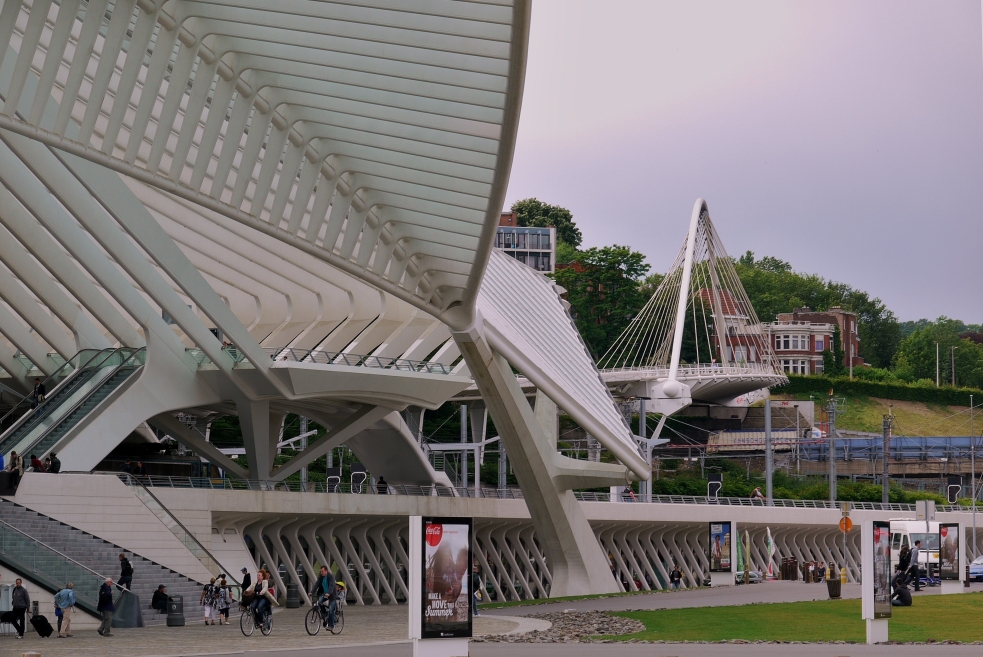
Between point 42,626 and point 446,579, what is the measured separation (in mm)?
10906

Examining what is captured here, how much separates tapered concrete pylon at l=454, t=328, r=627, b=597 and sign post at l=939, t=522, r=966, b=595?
1023 centimetres

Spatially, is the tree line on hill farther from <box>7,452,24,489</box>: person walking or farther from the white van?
<box>7,452,24,489</box>: person walking

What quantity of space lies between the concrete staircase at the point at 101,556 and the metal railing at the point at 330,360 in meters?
10.4

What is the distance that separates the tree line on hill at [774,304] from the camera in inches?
4262

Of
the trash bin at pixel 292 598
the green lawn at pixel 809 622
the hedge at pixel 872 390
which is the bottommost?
the trash bin at pixel 292 598

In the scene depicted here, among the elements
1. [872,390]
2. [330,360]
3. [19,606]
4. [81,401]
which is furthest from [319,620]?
[872,390]

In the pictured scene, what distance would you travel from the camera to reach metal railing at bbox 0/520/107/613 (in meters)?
28.8

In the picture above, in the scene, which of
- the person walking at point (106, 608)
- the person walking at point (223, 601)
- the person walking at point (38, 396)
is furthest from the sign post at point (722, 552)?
the person walking at point (106, 608)

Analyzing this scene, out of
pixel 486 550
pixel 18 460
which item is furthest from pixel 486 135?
pixel 486 550

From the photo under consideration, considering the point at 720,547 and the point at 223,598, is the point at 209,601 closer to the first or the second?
the point at 223,598

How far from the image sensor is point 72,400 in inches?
1567

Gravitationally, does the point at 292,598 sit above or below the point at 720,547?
below

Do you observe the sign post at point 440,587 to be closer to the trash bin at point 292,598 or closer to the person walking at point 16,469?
the person walking at point 16,469

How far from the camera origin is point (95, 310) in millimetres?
39906
